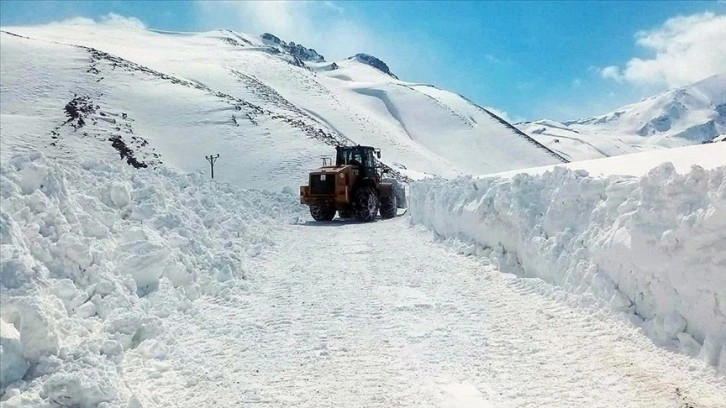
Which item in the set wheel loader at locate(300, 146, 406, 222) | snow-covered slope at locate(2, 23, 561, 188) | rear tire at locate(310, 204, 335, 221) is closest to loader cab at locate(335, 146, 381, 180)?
wheel loader at locate(300, 146, 406, 222)

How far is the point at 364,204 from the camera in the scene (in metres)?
18.7

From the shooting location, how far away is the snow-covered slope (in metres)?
42.1

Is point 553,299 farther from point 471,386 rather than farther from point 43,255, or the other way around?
point 43,255

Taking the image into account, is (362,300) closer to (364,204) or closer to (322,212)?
(364,204)

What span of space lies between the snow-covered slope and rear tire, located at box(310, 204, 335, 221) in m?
16.0

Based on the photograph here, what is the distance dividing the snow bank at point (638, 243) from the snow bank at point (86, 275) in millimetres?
4472

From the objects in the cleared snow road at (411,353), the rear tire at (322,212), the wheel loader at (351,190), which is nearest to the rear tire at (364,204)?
the wheel loader at (351,190)

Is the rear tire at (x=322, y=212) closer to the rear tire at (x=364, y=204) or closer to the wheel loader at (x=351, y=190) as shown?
the wheel loader at (x=351, y=190)

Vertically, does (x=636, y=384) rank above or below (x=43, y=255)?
below

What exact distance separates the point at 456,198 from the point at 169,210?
6.44 m

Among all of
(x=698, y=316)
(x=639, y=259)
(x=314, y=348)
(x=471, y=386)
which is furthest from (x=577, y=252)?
(x=314, y=348)

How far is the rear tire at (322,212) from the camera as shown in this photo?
1936cm

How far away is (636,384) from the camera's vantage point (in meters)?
4.30

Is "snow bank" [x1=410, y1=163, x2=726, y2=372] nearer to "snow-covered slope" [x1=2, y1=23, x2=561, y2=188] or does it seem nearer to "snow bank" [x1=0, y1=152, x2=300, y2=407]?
"snow bank" [x1=0, y1=152, x2=300, y2=407]
